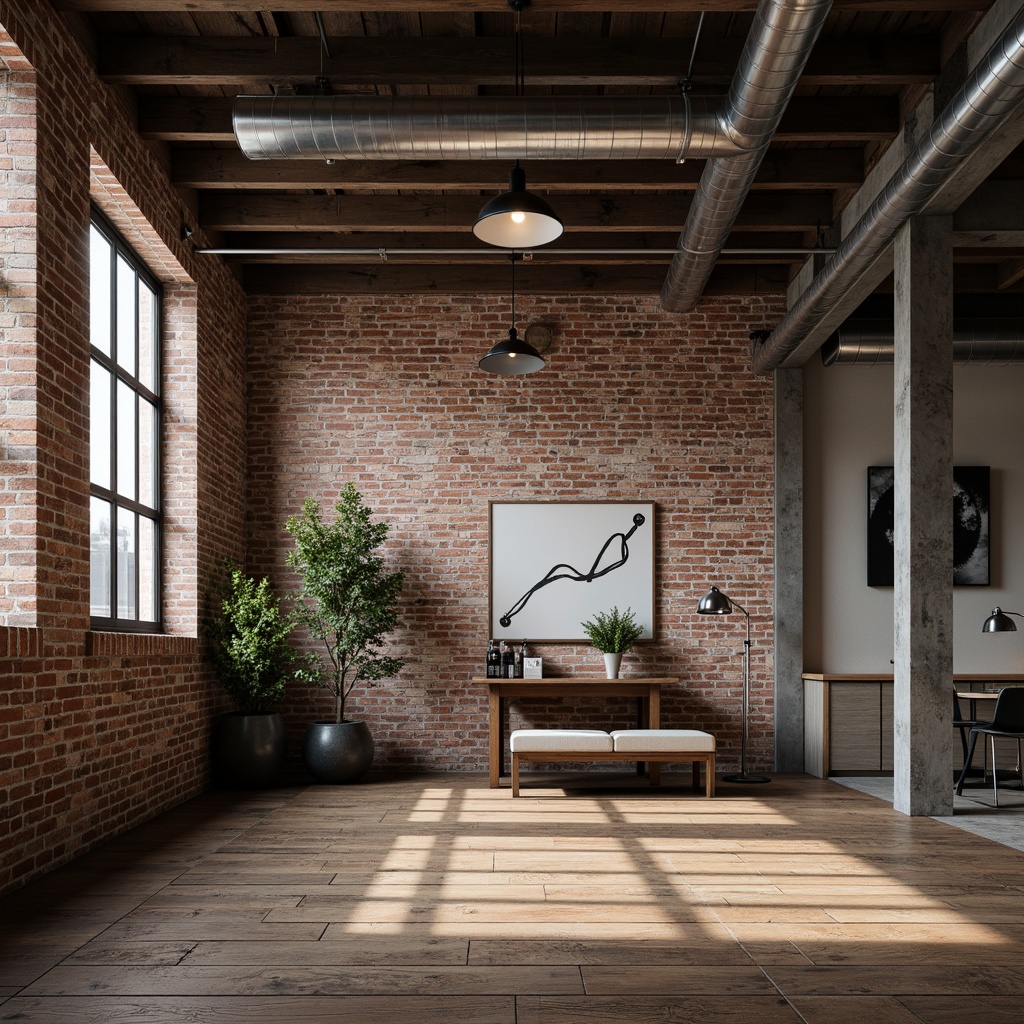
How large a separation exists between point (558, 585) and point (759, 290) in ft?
10.1

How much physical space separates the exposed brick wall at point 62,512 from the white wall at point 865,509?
528cm

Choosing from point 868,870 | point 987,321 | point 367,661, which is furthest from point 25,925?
point 987,321

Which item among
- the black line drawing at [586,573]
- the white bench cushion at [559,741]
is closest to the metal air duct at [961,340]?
the black line drawing at [586,573]

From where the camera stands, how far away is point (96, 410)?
20.1 feet

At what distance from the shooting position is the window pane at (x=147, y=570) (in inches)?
274

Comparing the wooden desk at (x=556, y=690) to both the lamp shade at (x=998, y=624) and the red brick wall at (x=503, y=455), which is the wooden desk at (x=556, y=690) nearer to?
the red brick wall at (x=503, y=455)

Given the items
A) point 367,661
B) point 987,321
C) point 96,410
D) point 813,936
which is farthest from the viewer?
point 987,321

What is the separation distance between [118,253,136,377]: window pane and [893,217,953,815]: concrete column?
191 inches

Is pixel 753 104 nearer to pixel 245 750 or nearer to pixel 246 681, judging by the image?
pixel 246 681

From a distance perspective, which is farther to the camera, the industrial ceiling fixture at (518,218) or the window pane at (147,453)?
the window pane at (147,453)

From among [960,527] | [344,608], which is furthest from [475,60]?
[960,527]

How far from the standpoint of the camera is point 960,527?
8922mm

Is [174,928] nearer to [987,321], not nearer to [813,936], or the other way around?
[813,936]

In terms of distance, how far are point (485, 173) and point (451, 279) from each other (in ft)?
7.09
